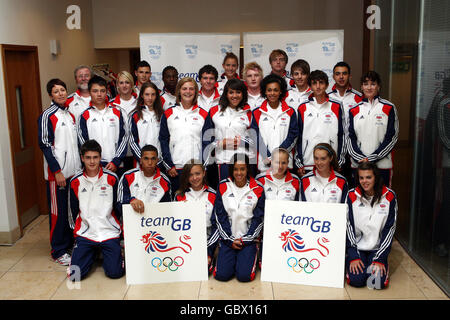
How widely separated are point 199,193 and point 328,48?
9.65ft

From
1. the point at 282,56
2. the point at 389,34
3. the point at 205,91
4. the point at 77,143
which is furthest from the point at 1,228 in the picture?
the point at 389,34

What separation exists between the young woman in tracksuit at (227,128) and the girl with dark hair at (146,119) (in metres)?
0.50

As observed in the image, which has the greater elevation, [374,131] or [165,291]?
[374,131]

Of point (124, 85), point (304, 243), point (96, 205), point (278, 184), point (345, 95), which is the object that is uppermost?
point (124, 85)

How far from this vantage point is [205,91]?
4.58 meters

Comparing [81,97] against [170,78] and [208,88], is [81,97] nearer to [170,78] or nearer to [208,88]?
[170,78]

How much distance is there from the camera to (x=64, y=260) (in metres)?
4.12

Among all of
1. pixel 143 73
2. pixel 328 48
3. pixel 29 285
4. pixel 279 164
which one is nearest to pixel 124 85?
pixel 143 73

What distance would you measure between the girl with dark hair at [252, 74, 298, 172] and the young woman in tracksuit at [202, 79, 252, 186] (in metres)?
0.10

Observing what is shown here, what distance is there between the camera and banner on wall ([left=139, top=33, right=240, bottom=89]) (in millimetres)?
5984

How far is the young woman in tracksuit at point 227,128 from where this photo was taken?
411cm

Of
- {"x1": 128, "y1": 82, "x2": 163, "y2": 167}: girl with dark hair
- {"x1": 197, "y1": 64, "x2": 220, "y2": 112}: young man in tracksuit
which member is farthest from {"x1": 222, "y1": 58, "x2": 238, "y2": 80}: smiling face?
{"x1": 128, "y1": 82, "x2": 163, "y2": 167}: girl with dark hair

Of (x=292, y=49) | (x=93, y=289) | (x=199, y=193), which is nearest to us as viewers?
(x=93, y=289)

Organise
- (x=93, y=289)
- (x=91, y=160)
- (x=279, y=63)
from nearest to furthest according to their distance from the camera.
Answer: (x=93, y=289) < (x=91, y=160) < (x=279, y=63)
